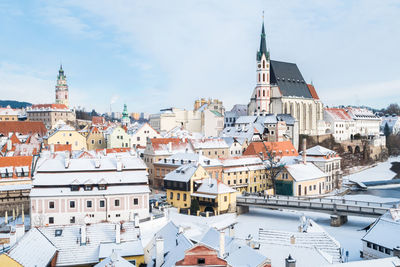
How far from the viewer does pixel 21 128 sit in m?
82.2

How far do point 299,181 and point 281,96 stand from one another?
49.5m

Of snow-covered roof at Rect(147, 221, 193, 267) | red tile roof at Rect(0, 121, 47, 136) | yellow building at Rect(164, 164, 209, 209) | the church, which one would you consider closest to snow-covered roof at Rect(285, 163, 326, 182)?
yellow building at Rect(164, 164, 209, 209)

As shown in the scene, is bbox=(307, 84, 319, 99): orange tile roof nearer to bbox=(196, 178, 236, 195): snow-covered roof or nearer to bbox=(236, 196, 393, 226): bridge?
bbox=(236, 196, 393, 226): bridge

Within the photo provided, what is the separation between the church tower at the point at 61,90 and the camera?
503 ft

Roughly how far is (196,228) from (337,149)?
64.1 m

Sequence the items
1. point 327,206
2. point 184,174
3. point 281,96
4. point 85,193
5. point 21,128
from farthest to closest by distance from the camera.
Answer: point 281,96
point 21,128
point 184,174
point 327,206
point 85,193

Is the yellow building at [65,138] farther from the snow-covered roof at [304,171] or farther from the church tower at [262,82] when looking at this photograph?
the church tower at [262,82]

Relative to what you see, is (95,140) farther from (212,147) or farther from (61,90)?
(61,90)

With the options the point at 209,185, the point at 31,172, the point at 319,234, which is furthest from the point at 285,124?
the point at 319,234

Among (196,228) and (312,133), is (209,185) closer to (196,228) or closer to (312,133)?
(196,228)

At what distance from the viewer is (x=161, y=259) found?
72.4 feet

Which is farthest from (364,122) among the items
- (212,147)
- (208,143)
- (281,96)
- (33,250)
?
(33,250)

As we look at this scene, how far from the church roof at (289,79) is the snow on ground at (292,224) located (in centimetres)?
5982

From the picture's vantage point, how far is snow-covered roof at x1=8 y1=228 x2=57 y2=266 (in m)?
20.6
